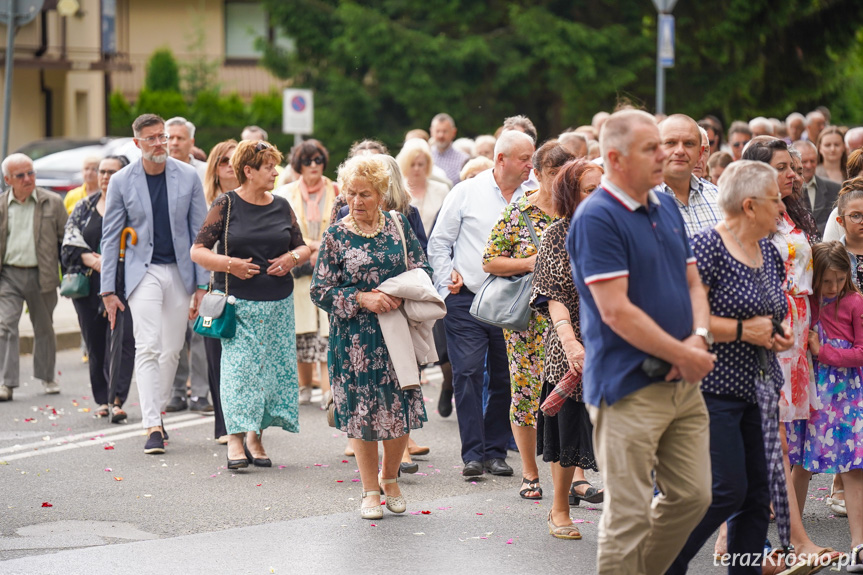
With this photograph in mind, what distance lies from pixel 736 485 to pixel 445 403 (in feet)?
17.9

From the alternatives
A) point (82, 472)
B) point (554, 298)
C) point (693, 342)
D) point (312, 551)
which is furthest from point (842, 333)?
point (82, 472)

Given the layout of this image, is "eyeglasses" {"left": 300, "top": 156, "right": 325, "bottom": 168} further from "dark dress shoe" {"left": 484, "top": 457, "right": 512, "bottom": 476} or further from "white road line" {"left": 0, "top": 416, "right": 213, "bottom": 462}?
"dark dress shoe" {"left": 484, "top": 457, "right": 512, "bottom": 476}

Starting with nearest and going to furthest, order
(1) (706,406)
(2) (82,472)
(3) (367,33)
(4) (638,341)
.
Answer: (4) (638,341), (1) (706,406), (2) (82,472), (3) (367,33)

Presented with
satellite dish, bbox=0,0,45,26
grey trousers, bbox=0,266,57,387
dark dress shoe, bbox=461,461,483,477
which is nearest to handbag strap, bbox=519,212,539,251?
dark dress shoe, bbox=461,461,483,477

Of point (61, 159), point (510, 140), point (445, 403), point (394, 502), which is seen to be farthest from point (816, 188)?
point (61, 159)

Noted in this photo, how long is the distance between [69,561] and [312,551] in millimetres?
1178

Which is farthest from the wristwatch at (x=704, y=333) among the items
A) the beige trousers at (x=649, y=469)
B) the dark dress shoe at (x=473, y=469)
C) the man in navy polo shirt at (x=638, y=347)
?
the dark dress shoe at (x=473, y=469)

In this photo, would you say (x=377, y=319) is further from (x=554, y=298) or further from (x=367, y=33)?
(x=367, y=33)

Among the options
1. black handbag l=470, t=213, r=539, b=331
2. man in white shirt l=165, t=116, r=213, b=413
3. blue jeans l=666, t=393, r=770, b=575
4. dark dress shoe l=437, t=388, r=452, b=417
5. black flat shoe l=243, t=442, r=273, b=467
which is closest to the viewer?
blue jeans l=666, t=393, r=770, b=575

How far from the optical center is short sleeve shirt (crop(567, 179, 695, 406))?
4539 millimetres

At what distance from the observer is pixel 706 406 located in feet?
16.1

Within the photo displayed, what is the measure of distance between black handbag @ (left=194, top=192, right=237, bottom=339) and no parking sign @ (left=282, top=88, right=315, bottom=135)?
37.2 feet

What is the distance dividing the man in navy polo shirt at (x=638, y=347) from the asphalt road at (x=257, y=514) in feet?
4.29

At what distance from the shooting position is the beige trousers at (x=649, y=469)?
4.60m
